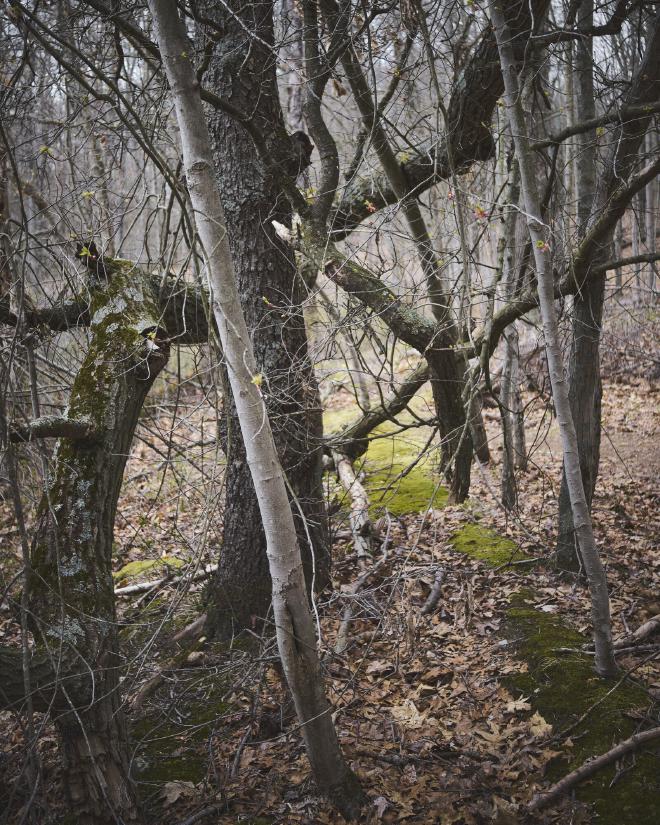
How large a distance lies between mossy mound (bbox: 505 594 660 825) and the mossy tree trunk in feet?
7.84

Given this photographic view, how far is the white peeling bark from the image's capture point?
329 centimetres

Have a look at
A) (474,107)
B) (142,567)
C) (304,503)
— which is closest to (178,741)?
(304,503)

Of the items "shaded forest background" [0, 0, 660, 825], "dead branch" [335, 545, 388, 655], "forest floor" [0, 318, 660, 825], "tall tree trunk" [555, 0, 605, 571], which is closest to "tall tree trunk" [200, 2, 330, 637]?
"shaded forest background" [0, 0, 660, 825]

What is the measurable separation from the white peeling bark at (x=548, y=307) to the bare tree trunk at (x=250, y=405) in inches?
64.2

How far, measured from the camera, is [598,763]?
3.14 meters

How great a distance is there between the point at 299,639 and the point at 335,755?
713 mm

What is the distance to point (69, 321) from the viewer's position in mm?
4746

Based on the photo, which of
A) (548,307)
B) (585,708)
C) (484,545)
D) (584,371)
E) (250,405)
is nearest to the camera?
(250,405)

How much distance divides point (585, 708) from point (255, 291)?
12.0 feet

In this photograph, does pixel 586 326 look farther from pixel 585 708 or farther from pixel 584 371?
pixel 585 708

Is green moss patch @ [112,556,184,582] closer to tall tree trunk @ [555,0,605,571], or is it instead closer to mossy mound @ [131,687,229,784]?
mossy mound @ [131,687,229,784]

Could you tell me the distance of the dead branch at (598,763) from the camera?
308cm

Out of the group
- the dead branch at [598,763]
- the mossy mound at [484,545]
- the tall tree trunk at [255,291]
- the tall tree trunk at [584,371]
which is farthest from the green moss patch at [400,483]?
the dead branch at [598,763]

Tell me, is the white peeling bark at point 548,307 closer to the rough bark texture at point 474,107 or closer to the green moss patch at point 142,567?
the rough bark texture at point 474,107
